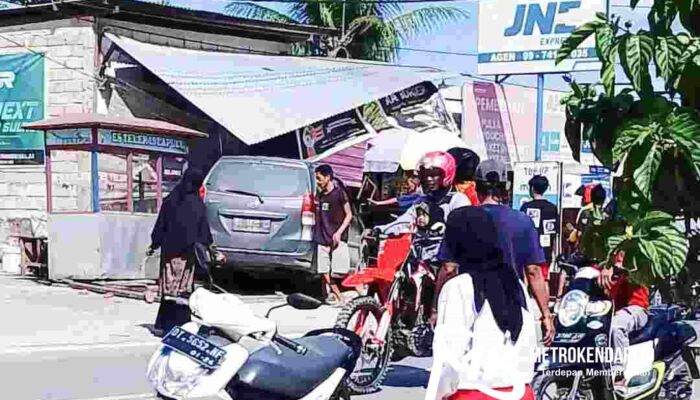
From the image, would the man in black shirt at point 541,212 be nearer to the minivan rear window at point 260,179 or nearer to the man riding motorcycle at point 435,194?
the man riding motorcycle at point 435,194

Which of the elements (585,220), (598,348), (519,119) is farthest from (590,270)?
(519,119)

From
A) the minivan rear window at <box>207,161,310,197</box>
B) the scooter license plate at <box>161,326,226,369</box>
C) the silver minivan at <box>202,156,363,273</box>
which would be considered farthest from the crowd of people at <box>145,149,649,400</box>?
the minivan rear window at <box>207,161,310,197</box>

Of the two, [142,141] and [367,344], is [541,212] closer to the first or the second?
[367,344]

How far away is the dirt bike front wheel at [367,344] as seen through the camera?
830 cm

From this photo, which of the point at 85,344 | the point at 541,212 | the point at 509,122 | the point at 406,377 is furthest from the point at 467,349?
the point at 509,122

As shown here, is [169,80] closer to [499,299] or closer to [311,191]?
[311,191]

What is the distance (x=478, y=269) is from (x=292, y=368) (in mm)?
1550

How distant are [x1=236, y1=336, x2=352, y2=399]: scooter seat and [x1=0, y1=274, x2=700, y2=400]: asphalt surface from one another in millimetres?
2860

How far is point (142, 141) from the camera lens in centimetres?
1680

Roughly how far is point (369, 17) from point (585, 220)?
2585cm

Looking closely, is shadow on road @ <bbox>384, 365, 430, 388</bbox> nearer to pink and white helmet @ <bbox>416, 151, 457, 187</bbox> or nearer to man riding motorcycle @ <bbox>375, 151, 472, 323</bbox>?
man riding motorcycle @ <bbox>375, 151, 472, 323</bbox>

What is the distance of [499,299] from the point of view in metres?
4.28

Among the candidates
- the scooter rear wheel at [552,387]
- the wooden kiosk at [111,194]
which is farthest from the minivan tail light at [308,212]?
the scooter rear wheel at [552,387]

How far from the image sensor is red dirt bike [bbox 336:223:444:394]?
27.5ft
